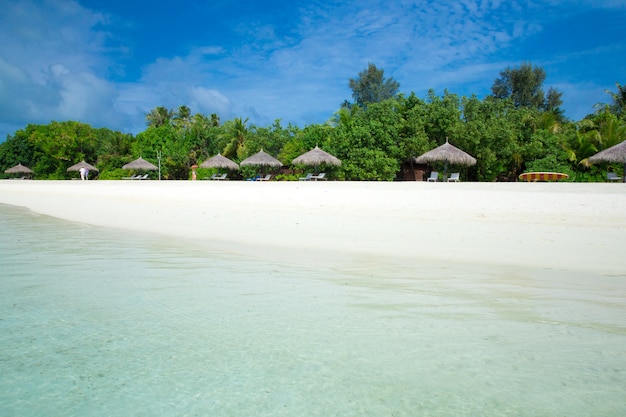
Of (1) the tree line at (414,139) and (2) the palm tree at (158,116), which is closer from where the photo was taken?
(1) the tree line at (414,139)

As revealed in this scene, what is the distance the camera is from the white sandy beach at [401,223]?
5.34m

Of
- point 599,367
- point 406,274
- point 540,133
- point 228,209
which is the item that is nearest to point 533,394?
point 599,367

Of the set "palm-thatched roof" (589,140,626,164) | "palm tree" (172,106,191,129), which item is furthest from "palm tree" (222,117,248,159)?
"palm-thatched roof" (589,140,626,164)

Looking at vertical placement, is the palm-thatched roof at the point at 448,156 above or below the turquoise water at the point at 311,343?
above

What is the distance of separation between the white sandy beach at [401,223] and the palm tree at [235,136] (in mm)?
17585

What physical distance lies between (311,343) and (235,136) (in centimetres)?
2933

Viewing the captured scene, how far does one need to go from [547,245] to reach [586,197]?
12.2 feet

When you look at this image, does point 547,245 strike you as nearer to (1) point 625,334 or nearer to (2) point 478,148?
(1) point 625,334

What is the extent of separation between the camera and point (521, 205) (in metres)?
8.84

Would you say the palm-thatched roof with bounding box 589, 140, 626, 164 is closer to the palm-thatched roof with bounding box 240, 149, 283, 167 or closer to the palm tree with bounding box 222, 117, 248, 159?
the palm-thatched roof with bounding box 240, 149, 283, 167

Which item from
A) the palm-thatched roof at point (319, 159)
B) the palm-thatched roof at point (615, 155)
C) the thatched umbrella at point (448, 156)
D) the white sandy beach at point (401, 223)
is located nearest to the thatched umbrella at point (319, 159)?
the palm-thatched roof at point (319, 159)

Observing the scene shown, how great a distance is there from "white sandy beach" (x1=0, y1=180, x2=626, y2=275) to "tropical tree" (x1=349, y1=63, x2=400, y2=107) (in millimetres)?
32740

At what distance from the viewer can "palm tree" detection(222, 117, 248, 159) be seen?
30203 millimetres

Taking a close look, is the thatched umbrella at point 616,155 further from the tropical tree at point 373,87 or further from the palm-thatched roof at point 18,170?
the palm-thatched roof at point 18,170
